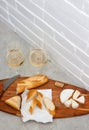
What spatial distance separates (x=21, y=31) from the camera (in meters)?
1.45

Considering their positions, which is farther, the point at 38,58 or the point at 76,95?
the point at 38,58

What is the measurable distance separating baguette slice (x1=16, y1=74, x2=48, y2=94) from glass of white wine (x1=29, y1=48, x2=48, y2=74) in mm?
55

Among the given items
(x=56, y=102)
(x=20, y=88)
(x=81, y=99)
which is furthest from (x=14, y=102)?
(x=81, y=99)

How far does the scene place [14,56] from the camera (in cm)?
139

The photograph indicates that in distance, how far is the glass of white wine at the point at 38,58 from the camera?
1373mm

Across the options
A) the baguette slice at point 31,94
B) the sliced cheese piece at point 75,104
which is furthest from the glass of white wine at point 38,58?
the sliced cheese piece at point 75,104

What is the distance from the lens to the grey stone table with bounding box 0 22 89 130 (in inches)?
47.9

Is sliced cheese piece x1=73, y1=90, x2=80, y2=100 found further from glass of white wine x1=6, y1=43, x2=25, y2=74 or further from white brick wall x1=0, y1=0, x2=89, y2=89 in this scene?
glass of white wine x1=6, y1=43, x2=25, y2=74

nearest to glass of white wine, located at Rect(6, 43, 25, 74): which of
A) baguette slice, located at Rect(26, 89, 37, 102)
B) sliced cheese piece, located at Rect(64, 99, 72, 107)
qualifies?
baguette slice, located at Rect(26, 89, 37, 102)

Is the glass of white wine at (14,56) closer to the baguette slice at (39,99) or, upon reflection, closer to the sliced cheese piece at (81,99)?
the baguette slice at (39,99)

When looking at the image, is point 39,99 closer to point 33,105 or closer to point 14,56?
point 33,105

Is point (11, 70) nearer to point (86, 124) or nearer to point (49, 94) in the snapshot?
point (49, 94)

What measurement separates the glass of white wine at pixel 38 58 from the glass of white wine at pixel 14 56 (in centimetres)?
5

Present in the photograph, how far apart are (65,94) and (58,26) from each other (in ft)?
0.98
